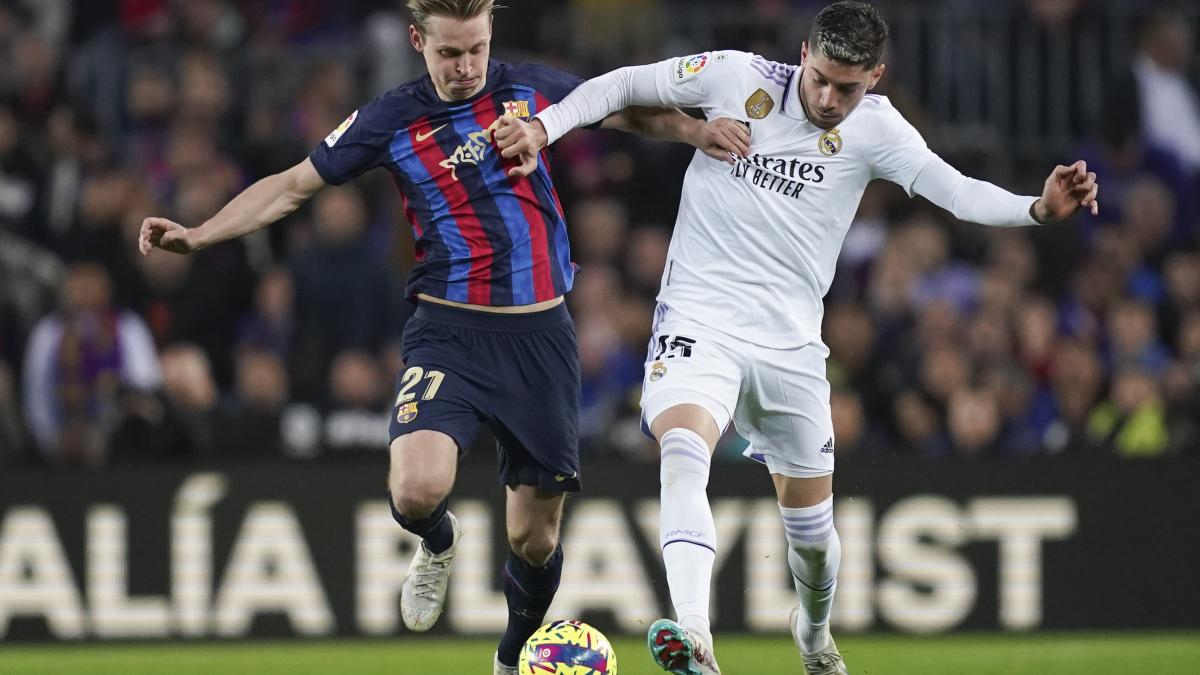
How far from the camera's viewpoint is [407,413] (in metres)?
7.70

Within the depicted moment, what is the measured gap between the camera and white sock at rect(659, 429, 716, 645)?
23.1 feet

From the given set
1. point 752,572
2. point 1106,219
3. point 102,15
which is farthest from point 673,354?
point 102,15

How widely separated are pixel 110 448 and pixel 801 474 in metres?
5.94

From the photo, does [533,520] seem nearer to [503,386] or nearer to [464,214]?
[503,386]

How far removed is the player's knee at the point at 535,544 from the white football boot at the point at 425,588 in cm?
27

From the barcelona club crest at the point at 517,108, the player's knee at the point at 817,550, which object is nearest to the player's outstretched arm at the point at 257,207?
the barcelona club crest at the point at 517,108

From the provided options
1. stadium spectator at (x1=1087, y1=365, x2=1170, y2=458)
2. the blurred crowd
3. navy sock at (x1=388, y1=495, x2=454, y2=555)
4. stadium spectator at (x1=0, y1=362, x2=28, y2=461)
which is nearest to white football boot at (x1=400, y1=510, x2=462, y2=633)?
navy sock at (x1=388, y1=495, x2=454, y2=555)

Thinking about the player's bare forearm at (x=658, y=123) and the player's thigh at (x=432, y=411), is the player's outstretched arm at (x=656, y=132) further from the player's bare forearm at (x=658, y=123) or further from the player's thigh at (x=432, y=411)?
the player's thigh at (x=432, y=411)

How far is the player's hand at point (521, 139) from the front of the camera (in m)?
7.56

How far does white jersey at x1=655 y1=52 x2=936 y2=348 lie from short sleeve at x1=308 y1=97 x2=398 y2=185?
3.69 feet

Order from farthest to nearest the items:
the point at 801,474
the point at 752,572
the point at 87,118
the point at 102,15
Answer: the point at 102,15 < the point at 87,118 < the point at 752,572 < the point at 801,474

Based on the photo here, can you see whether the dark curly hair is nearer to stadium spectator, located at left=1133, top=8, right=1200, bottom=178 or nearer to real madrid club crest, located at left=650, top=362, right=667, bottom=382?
real madrid club crest, located at left=650, top=362, right=667, bottom=382

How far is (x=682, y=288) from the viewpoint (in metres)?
7.86

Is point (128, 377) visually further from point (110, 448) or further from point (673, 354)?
point (673, 354)
